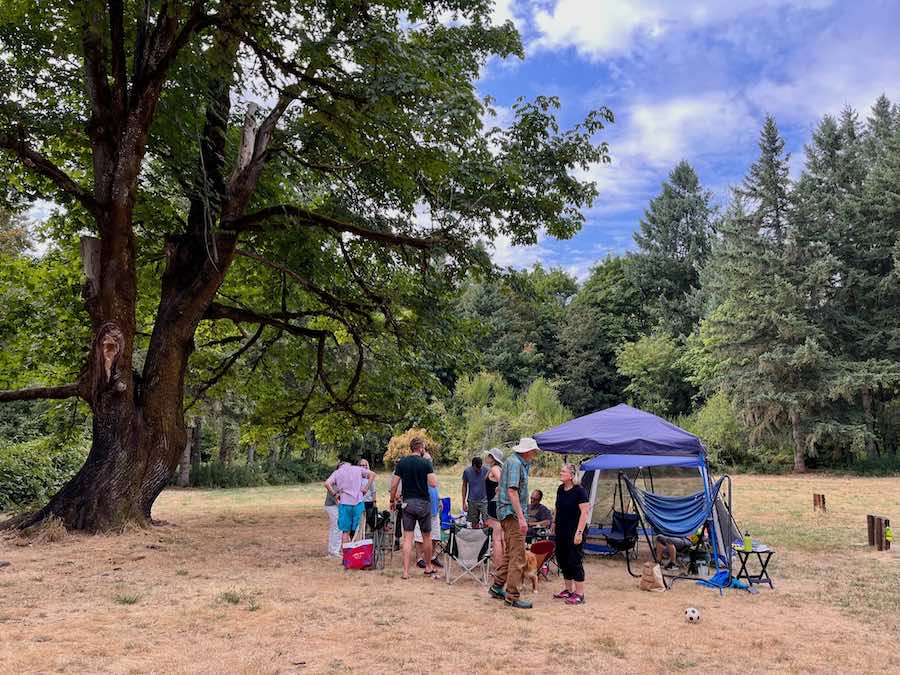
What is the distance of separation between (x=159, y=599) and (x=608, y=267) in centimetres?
5400

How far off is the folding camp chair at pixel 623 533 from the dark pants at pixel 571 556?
7.61ft

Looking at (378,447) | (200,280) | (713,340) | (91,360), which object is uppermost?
(713,340)

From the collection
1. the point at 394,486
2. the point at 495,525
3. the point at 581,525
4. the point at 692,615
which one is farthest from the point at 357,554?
the point at 692,615

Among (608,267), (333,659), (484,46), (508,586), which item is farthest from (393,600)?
(608,267)

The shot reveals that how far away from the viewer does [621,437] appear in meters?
8.70

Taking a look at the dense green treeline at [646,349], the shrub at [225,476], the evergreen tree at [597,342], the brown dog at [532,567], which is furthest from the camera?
the evergreen tree at [597,342]

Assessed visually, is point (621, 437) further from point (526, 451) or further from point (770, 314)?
point (770, 314)

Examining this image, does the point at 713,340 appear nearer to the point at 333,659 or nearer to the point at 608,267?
the point at 608,267

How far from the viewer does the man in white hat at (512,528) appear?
20.5 ft

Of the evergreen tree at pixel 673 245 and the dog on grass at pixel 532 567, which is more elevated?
the evergreen tree at pixel 673 245

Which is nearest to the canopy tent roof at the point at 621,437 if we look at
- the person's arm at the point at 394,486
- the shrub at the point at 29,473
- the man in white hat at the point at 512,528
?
the person's arm at the point at 394,486

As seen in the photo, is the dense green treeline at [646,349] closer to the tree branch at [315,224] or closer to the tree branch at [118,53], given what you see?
the tree branch at [315,224]

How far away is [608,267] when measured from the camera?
56.6 metres

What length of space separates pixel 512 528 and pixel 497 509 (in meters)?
0.25
